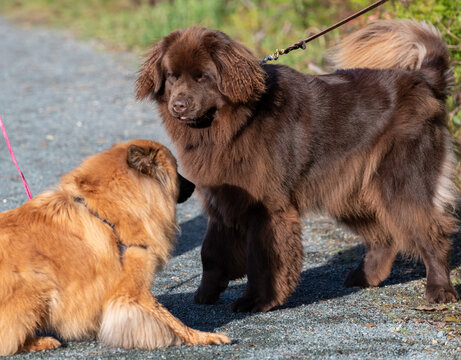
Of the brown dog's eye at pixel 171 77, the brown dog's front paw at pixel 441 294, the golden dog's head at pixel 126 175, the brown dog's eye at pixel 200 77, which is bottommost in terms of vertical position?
the brown dog's front paw at pixel 441 294

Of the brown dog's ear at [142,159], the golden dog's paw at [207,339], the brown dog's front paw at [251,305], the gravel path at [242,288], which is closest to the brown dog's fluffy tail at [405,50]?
the gravel path at [242,288]

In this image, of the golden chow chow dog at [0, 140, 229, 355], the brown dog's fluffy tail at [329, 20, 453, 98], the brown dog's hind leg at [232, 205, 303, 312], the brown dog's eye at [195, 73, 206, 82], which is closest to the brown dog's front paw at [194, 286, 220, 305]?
the brown dog's hind leg at [232, 205, 303, 312]

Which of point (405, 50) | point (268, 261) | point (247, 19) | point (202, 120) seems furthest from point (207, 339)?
point (247, 19)

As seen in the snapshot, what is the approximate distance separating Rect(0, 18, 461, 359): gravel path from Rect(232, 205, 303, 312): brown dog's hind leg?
120 millimetres

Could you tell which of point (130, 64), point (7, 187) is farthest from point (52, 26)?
point (7, 187)

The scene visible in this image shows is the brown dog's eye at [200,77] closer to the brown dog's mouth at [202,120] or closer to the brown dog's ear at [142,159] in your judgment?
the brown dog's mouth at [202,120]

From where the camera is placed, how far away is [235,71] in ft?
15.0

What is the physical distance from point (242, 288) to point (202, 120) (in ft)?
5.03

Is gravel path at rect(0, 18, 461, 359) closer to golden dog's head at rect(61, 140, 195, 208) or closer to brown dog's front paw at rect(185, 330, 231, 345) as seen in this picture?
brown dog's front paw at rect(185, 330, 231, 345)

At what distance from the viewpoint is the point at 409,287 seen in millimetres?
5293

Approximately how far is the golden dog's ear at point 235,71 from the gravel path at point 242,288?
5.18ft

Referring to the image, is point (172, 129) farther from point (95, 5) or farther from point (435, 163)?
point (95, 5)

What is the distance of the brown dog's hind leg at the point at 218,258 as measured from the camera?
4941 millimetres

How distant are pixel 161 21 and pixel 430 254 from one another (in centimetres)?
1263
